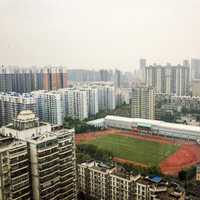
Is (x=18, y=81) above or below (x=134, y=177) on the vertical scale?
above

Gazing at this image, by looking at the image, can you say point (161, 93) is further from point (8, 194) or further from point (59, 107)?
point (8, 194)

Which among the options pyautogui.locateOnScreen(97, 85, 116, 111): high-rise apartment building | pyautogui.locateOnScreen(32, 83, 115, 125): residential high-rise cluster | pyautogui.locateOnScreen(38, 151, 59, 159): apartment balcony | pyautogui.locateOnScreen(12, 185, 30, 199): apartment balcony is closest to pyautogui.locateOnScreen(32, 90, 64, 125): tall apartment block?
pyautogui.locateOnScreen(32, 83, 115, 125): residential high-rise cluster

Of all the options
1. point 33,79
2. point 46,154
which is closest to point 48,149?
point 46,154

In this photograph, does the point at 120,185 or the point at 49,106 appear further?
the point at 49,106

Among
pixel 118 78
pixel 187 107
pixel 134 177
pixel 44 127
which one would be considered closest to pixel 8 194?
pixel 44 127

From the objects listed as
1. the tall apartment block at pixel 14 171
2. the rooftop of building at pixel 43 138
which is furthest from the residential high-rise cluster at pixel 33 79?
the tall apartment block at pixel 14 171

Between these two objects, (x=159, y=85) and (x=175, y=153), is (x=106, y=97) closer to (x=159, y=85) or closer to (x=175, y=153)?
(x=159, y=85)

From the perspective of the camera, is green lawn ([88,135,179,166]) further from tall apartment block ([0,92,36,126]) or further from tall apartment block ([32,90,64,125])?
tall apartment block ([0,92,36,126])
